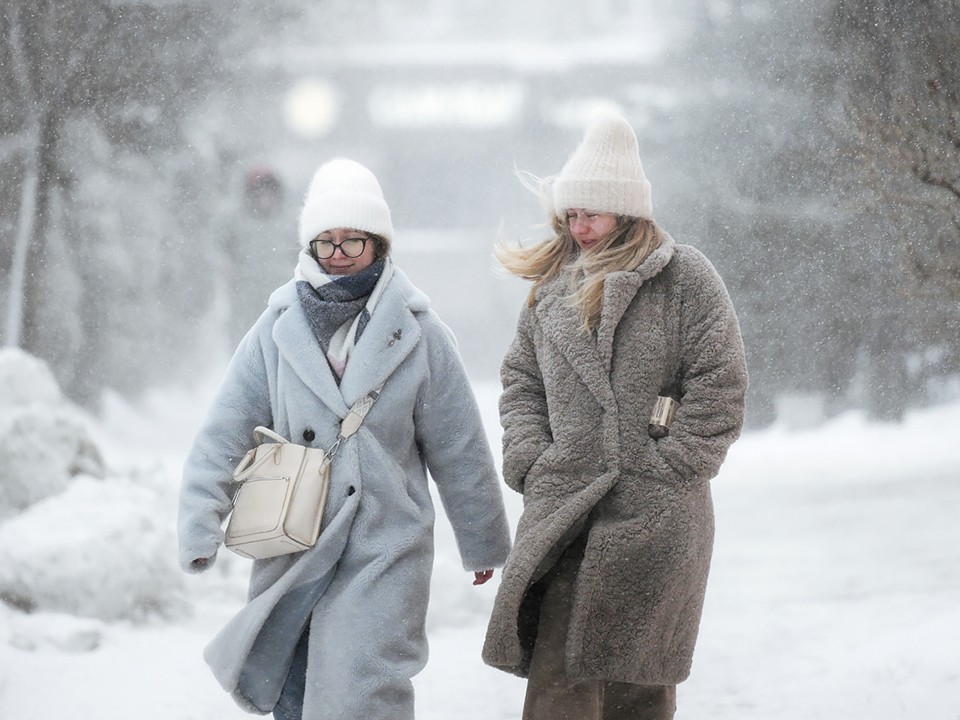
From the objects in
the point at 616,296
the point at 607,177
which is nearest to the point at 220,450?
the point at 616,296

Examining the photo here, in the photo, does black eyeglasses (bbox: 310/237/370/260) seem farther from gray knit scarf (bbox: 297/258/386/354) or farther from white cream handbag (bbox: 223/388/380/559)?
white cream handbag (bbox: 223/388/380/559)

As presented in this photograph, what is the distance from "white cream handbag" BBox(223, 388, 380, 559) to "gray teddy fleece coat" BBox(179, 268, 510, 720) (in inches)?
2.3

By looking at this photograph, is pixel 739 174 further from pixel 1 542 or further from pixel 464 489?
pixel 1 542

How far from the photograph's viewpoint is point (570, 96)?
Answer: 483 cm

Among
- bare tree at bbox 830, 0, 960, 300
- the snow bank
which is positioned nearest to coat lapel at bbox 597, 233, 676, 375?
bare tree at bbox 830, 0, 960, 300

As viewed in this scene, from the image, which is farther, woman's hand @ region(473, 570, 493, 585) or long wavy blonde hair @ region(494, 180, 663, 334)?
woman's hand @ region(473, 570, 493, 585)

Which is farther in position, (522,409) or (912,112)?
(912,112)

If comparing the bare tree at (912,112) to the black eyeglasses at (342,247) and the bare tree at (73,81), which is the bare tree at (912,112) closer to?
the black eyeglasses at (342,247)

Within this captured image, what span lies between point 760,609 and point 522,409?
2.21 metres

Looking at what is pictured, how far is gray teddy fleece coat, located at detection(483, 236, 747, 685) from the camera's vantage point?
101 inches

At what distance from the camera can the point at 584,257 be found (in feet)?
8.90

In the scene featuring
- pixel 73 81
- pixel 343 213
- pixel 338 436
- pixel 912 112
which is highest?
pixel 912 112

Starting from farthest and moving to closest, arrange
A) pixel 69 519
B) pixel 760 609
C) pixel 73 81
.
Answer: pixel 73 81 < pixel 760 609 < pixel 69 519

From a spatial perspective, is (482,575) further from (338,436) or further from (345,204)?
(345,204)
